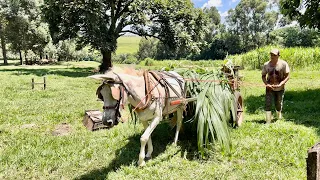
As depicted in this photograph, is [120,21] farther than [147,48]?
A: No

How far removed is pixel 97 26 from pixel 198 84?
18.1 metres

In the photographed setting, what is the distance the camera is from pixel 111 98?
4.16 m

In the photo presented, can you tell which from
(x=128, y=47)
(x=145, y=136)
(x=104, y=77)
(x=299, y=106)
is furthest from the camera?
(x=128, y=47)

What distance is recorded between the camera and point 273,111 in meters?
8.96

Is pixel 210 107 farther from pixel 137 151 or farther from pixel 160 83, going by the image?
pixel 137 151

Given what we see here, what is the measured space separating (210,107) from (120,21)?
22.6 meters

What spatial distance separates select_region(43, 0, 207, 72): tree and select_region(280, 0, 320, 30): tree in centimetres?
1419

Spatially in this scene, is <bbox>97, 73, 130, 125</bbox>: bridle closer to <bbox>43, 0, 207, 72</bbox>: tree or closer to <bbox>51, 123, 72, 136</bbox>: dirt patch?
<bbox>51, 123, 72, 136</bbox>: dirt patch

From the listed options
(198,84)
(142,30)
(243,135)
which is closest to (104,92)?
(198,84)

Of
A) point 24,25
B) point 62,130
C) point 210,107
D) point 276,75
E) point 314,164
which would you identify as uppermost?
point 24,25

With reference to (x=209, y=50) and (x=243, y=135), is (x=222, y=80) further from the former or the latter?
(x=209, y=50)

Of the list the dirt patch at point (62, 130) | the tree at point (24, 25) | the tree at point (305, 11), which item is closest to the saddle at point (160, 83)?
the dirt patch at point (62, 130)

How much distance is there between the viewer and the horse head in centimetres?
410

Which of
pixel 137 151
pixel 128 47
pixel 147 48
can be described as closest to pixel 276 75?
pixel 137 151
